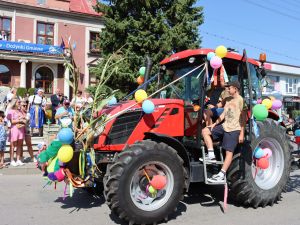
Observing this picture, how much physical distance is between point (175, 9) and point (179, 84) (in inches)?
414

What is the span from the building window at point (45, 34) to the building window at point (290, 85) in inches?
1098

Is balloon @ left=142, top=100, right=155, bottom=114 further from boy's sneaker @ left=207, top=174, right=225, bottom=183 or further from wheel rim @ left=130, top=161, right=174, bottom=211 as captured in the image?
boy's sneaker @ left=207, top=174, right=225, bottom=183

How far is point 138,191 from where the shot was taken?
4953 mm

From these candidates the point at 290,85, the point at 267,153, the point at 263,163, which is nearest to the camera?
the point at 263,163

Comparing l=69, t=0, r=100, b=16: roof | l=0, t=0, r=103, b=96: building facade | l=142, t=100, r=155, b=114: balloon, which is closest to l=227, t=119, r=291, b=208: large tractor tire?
l=142, t=100, r=155, b=114: balloon

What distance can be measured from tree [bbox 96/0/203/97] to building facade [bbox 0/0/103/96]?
12428 millimetres

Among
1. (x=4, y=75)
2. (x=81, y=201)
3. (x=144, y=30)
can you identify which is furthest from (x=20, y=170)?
(x=4, y=75)

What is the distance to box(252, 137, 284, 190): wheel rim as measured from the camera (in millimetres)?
6055

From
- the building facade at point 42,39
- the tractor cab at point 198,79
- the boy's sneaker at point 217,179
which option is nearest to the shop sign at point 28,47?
the building facade at point 42,39

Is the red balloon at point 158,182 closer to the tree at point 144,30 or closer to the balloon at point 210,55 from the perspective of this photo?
the balloon at point 210,55

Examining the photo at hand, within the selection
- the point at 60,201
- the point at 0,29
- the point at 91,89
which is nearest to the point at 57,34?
the point at 0,29

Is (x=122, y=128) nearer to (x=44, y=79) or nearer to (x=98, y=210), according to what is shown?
(x=98, y=210)

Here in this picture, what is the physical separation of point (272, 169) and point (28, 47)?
25.6 metres

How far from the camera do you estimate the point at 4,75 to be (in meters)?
29.0
